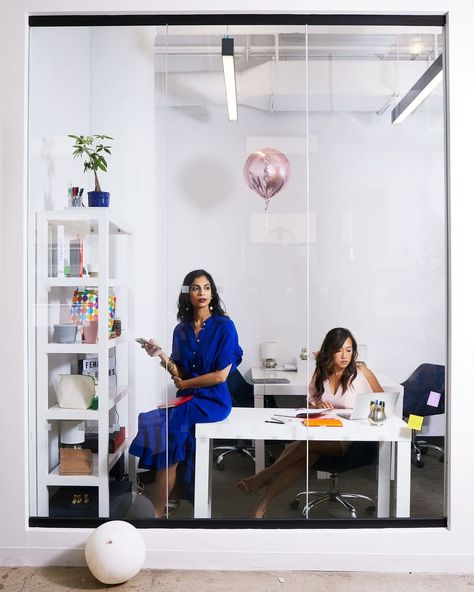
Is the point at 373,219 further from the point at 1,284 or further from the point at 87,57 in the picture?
the point at 1,284

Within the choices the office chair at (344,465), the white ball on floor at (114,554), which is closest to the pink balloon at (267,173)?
the office chair at (344,465)

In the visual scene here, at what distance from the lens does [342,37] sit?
2.72 m

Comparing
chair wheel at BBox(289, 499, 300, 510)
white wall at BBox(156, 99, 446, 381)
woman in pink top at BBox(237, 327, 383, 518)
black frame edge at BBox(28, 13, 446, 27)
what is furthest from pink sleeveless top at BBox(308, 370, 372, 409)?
black frame edge at BBox(28, 13, 446, 27)

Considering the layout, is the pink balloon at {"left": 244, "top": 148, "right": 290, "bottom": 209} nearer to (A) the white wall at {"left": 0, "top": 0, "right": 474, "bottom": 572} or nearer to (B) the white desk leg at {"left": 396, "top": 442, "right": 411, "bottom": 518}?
(A) the white wall at {"left": 0, "top": 0, "right": 474, "bottom": 572}

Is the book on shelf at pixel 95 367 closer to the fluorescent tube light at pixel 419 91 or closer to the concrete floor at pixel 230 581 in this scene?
the concrete floor at pixel 230 581

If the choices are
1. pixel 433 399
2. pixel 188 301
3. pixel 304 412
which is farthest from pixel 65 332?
pixel 433 399

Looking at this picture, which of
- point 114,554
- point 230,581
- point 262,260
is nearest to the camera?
point 114,554

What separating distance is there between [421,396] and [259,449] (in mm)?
823

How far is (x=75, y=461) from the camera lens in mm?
2775

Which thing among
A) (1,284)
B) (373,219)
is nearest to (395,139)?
(373,219)

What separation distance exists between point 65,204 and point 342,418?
67.8 inches

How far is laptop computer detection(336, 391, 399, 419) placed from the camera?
2.73 m

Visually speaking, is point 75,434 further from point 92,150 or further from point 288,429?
point 92,150

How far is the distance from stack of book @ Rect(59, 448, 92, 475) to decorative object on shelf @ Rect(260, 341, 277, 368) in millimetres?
972
